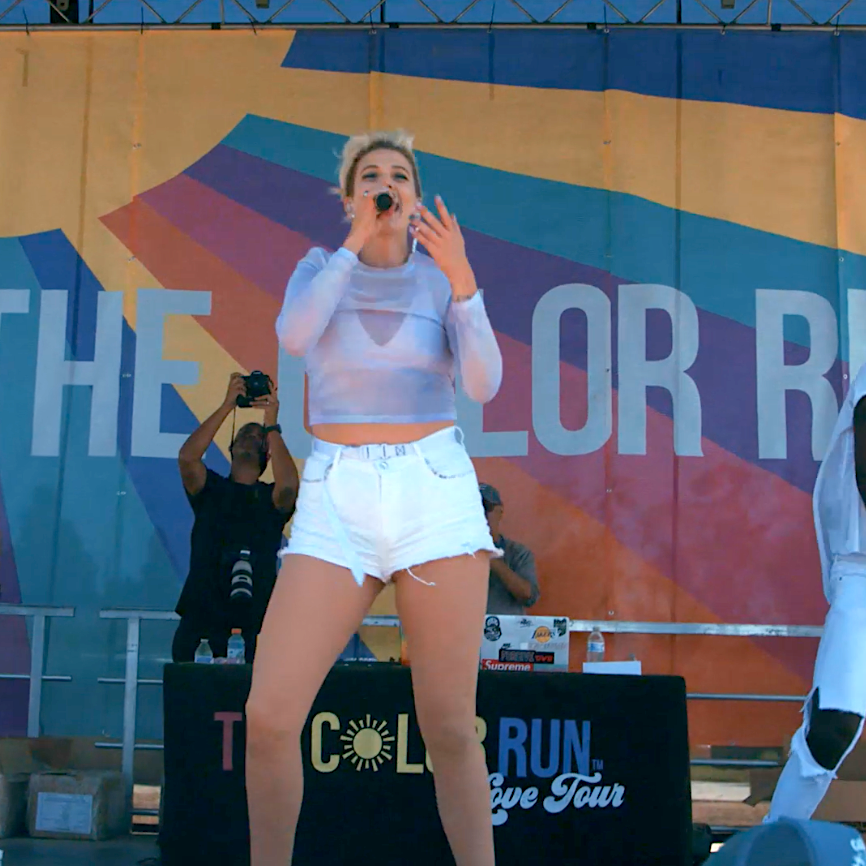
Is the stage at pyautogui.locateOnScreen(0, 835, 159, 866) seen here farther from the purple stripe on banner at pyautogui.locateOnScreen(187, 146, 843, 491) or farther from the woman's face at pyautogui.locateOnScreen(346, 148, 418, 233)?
the purple stripe on banner at pyautogui.locateOnScreen(187, 146, 843, 491)

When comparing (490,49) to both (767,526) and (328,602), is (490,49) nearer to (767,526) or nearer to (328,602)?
(767,526)

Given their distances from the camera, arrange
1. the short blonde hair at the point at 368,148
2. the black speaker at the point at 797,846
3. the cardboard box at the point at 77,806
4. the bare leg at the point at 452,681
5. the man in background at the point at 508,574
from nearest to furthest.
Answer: the black speaker at the point at 797,846
the bare leg at the point at 452,681
the short blonde hair at the point at 368,148
the cardboard box at the point at 77,806
the man in background at the point at 508,574

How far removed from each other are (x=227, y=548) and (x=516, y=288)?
2.21m

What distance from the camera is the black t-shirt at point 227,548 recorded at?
567 centimetres

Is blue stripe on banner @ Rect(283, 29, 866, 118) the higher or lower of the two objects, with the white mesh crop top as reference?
higher

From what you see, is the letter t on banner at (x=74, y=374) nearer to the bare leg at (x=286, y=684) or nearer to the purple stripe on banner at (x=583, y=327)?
the purple stripe on banner at (x=583, y=327)

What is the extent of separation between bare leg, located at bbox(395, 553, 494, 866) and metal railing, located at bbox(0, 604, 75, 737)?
4.09m

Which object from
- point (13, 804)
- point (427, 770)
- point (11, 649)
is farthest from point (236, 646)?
point (11, 649)

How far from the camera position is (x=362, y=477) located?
2.58 m

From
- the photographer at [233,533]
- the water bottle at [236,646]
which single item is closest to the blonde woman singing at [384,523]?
the water bottle at [236,646]

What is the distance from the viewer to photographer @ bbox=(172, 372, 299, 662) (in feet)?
18.5

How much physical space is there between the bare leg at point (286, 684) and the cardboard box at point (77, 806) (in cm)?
330

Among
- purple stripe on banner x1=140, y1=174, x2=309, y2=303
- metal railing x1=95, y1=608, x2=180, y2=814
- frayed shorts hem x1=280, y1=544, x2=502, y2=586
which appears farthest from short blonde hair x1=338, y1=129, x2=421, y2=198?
purple stripe on banner x1=140, y1=174, x2=309, y2=303

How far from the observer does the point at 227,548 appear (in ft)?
18.6
